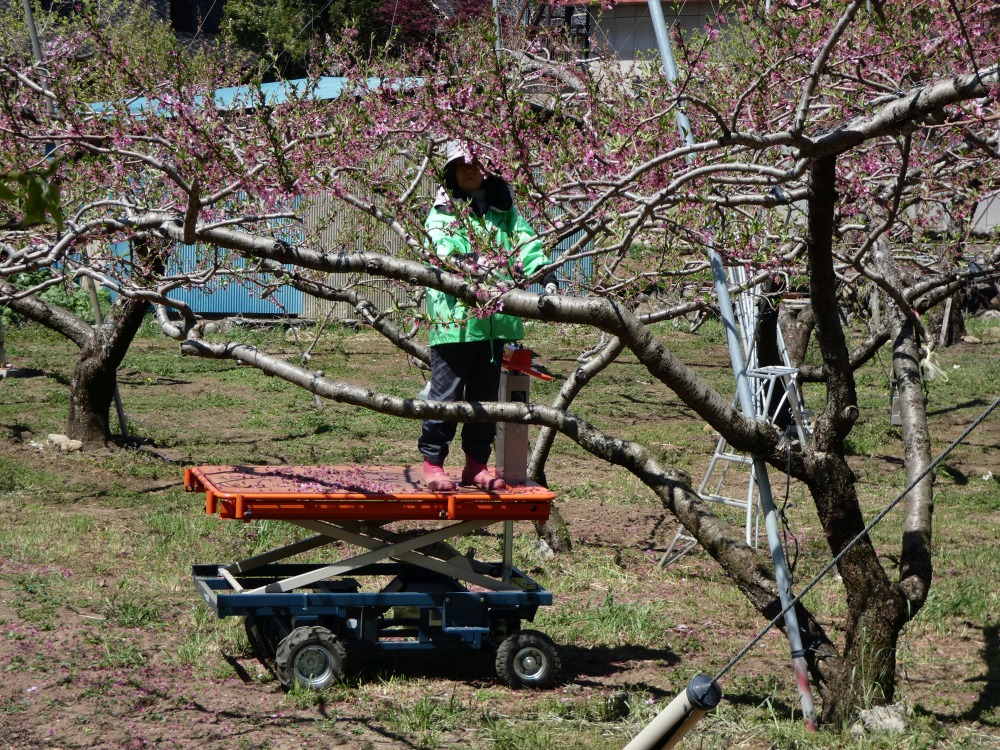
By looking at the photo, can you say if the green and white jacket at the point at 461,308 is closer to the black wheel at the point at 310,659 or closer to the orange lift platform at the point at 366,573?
the orange lift platform at the point at 366,573

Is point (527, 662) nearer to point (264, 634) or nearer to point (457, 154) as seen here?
point (264, 634)

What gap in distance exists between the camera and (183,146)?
225 inches

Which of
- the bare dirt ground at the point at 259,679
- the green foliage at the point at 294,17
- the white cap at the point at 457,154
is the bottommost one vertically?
the bare dirt ground at the point at 259,679

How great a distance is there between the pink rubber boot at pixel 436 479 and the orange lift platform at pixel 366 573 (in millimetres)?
58

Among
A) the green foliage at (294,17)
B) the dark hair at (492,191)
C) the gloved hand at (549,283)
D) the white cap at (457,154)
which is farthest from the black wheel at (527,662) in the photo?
the green foliage at (294,17)

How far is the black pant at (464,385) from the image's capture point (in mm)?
5582

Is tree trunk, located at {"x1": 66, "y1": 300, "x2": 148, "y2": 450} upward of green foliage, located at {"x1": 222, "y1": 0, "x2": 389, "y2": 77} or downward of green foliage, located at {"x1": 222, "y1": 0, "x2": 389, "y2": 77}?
downward

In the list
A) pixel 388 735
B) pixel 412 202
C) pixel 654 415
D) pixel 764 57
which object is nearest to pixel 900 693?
pixel 388 735

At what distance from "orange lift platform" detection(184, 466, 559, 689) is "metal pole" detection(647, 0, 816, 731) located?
3.44 feet

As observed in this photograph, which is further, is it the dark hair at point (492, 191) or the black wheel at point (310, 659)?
the dark hair at point (492, 191)

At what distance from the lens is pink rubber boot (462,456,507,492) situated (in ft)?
18.1

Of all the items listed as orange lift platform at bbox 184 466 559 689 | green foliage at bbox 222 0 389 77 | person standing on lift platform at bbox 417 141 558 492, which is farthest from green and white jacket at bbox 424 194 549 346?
green foliage at bbox 222 0 389 77

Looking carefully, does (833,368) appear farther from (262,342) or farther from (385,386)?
(262,342)

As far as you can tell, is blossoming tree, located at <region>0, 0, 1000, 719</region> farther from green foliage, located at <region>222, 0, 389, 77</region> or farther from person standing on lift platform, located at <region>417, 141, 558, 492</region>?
green foliage, located at <region>222, 0, 389, 77</region>
